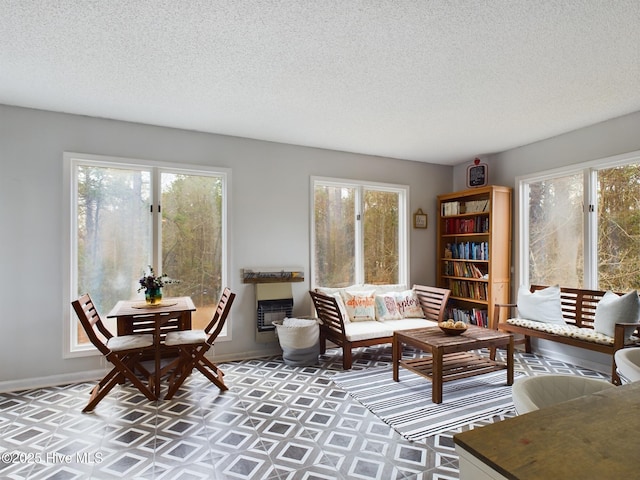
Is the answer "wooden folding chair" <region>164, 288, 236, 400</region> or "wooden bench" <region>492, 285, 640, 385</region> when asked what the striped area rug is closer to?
"wooden bench" <region>492, 285, 640, 385</region>

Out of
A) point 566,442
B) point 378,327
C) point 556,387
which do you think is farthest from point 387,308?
point 566,442

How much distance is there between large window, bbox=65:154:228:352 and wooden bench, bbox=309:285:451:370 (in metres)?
1.22

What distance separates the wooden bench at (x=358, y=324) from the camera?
12.3 feet

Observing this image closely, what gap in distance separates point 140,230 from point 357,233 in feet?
8.67

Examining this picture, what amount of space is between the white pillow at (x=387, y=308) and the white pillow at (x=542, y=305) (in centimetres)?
140

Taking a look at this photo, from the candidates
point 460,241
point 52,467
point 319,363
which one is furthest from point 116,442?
point 460,241

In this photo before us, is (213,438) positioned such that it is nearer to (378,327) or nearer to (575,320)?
(378,327)

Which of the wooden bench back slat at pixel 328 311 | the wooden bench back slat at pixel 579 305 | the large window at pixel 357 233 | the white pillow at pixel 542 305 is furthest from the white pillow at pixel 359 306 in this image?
the wooden bench back slat at pixel 579 305

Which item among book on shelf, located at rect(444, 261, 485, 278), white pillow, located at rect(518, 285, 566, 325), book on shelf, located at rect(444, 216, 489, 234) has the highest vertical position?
book on shelf, located at rect(444, 216, 489, 234)

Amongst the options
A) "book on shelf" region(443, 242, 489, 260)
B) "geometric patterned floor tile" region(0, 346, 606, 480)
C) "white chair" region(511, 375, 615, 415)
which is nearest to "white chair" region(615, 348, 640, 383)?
"white chair" region(511, 375, 615, 415)

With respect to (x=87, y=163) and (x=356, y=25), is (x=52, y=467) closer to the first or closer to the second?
(x=87, y=163)

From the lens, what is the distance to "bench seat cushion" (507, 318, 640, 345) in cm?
320

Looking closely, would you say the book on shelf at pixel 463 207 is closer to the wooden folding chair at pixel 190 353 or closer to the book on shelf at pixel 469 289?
the book on shelf at pixel 469 289

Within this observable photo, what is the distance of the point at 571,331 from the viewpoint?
11.4 feet
